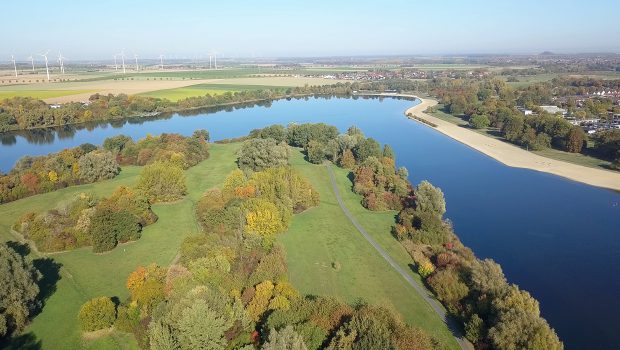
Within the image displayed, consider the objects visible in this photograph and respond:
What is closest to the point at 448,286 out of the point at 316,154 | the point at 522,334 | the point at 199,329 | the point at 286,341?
the point at 522,334

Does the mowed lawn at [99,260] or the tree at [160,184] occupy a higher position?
the tree at [160,184]

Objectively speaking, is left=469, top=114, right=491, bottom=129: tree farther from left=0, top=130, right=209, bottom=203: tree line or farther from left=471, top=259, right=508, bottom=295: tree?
left=471, top=259, right=508, bottom=295: tree

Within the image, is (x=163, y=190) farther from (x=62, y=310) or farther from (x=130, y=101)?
(x=130, y=101)

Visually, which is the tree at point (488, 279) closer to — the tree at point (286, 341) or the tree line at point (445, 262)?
the tree line at point (445, 262)

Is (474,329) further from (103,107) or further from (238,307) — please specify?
(103,107)

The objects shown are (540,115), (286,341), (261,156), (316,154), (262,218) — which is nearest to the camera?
(286,341)

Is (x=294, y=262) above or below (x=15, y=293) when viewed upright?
below

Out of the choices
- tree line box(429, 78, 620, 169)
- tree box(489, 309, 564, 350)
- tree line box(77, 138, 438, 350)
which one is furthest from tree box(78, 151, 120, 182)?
tree line box(429, 78, 620, 169)

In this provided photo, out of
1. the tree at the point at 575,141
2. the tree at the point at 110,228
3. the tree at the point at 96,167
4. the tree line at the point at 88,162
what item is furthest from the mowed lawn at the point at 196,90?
the tree at the point at 575,141
